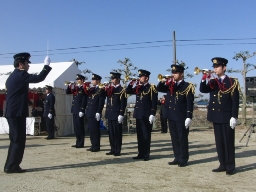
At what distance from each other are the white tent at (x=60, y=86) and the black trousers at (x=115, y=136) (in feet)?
16.8

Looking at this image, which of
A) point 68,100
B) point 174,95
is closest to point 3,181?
point 174,95

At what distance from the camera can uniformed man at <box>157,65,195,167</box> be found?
6082 mm

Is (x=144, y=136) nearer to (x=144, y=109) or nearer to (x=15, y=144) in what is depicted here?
(x=144, y=109)

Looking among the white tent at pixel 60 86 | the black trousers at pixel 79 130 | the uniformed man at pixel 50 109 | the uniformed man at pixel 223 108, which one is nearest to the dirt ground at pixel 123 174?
the uniformed man at pixel 223 108

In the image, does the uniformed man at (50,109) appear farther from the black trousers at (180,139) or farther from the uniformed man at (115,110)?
the black trousers at (180,139)

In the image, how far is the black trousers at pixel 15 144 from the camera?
5426 millimetres

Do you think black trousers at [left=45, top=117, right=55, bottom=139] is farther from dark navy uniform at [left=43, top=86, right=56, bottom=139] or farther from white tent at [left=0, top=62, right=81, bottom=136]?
white tent at [left=0, top=62, right=81, bottom=136]

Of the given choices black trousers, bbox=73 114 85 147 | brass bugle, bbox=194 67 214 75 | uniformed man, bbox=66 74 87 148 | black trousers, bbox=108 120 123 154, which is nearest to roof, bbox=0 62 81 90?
uniformed man, bbox=66 74 87 148

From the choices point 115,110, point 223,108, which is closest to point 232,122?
point 223,108

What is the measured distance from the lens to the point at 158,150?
836cm

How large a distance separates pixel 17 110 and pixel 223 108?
12.0 feet

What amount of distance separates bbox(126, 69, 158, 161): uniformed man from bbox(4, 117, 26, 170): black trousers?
2544mm

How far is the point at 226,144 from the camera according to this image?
548 centimetres

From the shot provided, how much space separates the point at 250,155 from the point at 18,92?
547 cm
